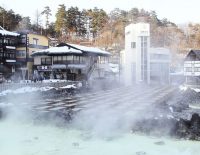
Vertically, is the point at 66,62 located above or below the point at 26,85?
above

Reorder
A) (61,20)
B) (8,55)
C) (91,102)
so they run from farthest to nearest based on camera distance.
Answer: (61,20)
(8,55)
(91,102)

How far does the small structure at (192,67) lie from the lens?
2177 centimetres

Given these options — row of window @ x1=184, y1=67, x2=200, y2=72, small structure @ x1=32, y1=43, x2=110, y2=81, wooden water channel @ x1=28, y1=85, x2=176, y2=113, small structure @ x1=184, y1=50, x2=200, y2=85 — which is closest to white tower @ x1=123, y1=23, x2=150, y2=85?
small structure @ x1=32, y1=43, x2=110, y2=81

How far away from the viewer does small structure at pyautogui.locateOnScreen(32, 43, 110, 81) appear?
73.0 ft

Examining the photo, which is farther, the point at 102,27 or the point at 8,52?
the point at 102,27

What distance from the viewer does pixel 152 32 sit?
1316 inches

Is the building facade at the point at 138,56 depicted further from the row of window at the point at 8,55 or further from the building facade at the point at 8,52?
the row of window at the point at 8,55

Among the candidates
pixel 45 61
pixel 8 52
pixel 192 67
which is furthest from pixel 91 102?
pixel 8 52

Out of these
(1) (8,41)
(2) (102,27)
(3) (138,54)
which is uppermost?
(2) (102,27)

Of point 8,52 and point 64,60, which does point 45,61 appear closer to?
point 64,60

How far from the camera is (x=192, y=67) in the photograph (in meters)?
22.2

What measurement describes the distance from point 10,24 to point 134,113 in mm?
23508

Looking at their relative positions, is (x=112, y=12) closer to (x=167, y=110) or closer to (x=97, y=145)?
(x=167, y=110)

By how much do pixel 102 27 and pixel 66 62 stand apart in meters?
12.5
